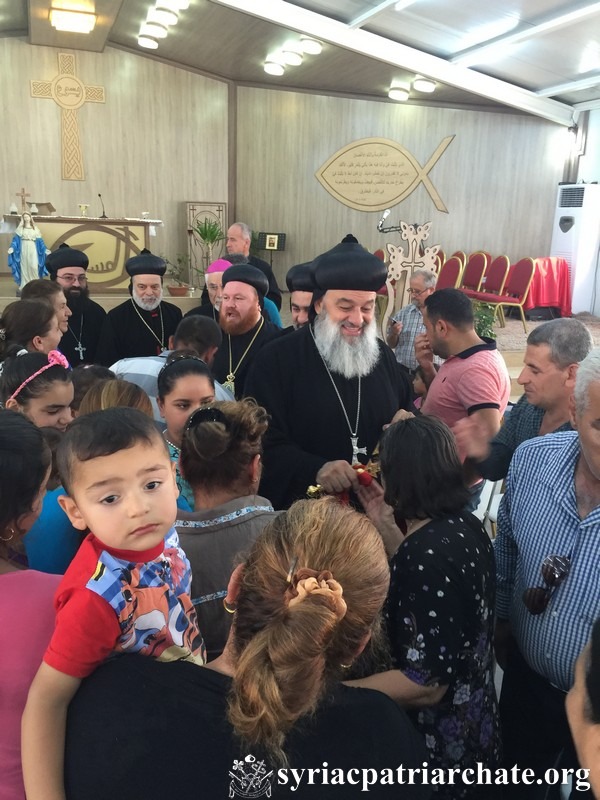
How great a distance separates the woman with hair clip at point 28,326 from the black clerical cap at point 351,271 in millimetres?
1314

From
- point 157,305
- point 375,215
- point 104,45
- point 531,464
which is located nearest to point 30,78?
point 104,45

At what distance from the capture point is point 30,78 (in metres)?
A: 10.1

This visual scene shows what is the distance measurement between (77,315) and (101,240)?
4571 millimetres

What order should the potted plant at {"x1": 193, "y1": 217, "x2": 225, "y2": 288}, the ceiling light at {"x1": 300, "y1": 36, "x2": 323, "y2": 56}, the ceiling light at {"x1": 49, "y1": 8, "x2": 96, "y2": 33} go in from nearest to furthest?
1. the ceiling light at {"x1": 49, "y1": 8, "x2": 96, "y2": 33}
2. the ceiling light at {"x1": 300, "y1": 36, "x2": 323, "y2": 56}
3. the potted plant at {"x1": 193, "y1": 217, "x2": 225, "y2": 288}

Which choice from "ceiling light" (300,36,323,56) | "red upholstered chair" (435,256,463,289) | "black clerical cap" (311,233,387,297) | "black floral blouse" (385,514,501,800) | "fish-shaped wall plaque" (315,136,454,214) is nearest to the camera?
"black floral blouse" (385,514,501,800)

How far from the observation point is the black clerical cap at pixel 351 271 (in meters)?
2.62

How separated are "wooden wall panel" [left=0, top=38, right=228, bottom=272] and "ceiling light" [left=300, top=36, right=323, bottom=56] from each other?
271cm

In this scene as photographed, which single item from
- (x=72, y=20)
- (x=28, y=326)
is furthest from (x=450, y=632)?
(x=72, y=20)

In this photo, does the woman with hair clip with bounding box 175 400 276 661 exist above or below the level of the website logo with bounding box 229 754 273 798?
above

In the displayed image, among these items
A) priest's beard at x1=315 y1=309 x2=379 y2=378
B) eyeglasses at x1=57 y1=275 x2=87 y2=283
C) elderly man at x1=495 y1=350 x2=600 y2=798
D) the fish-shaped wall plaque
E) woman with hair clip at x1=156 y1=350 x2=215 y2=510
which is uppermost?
the fish-shaped wall plaque

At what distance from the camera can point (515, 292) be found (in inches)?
402

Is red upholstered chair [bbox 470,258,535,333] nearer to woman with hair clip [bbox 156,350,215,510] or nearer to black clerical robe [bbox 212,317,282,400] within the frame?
black clerical robe [bbox 212,317,282,400]

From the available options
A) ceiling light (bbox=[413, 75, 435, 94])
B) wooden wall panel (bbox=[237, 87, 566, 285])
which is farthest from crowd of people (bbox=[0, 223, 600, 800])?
wooden wall panel (bbox=[237, 87, 566, 285])

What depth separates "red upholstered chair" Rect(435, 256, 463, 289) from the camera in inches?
400
